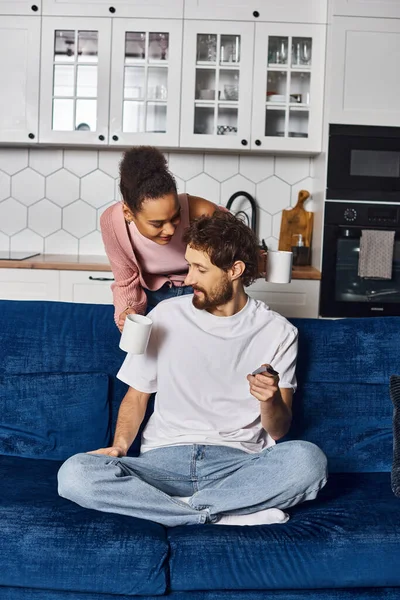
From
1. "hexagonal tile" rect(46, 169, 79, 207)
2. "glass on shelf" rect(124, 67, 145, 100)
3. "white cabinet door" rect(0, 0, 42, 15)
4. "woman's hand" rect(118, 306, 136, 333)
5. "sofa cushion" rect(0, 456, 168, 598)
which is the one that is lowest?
"sofa cushion" rect(0, 456, 168, 598)

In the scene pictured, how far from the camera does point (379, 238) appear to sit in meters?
3.92

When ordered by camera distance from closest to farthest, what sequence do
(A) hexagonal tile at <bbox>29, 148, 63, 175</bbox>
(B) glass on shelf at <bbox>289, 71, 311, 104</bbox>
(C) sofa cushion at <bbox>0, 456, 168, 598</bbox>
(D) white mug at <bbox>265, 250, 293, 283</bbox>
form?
(C) sofa cushion at <bbox>0, 456, 168, 598</bbox> → (D) white mug at <bbox>265, 250, 293, 283</bbox> → (B) glass on shelf at <bbox>289, 71, 311, 104</bbox> → (A) hexagonal tile at <bbox>29, 148, 63, 175</bbox>

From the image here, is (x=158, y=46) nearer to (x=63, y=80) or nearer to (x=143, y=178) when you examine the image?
(x=63, y=80)

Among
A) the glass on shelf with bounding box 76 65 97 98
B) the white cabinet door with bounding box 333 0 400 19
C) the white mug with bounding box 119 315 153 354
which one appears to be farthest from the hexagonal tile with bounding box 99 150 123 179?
the white mug with bounding box 119 315 153 354

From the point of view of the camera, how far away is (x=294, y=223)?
4.44 m

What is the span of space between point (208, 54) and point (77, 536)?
2.95 m

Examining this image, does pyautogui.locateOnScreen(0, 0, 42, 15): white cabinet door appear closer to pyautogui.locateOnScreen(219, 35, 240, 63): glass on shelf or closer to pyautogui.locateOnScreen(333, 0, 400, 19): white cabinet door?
pyautogui.locateOnScreen(219, 35, 240, 63): glass on shelf

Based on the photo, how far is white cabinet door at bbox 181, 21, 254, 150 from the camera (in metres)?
4.09

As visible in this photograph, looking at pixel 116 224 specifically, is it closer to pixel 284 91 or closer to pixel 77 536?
pixel 77 536

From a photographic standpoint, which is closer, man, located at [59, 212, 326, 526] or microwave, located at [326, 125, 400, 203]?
man, located at [59, 212, 326, 526]

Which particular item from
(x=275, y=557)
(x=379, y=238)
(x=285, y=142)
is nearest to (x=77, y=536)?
(x=275, y=557)

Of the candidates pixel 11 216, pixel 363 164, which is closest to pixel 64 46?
pixel 11 216

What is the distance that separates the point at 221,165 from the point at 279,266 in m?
2.21

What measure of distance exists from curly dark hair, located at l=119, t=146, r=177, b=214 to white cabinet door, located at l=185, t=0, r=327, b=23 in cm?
208
